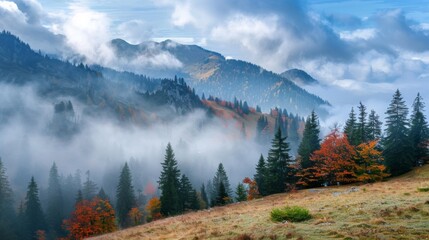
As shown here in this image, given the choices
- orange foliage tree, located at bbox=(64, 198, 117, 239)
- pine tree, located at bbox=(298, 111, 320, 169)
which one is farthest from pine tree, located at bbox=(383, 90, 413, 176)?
orange foliage tree, located at bbox=(64, 198, 117, 239)

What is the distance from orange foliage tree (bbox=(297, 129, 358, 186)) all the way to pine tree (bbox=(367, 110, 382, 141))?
87.6 feet

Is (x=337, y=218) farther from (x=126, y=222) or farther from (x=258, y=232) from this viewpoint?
(x=126, y=222)

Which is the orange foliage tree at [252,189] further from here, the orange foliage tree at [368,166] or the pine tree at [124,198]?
the pine tree at [124,198]

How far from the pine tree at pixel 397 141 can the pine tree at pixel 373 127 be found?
18417 millimetres

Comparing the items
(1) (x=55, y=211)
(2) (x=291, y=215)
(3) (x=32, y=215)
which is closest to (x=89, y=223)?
(3) (x=32, y=215)

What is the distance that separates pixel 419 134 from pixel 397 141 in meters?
10.7

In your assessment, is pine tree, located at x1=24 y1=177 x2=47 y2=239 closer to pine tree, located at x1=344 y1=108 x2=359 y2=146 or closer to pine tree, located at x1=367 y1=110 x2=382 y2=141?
pine tree, located at x1=344 y1=108 x2=359 y2=146

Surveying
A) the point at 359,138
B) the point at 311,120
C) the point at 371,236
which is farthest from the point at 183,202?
the point at 371,236

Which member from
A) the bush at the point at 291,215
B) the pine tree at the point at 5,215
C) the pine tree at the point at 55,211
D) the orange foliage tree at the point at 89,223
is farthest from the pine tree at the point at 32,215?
the bush at the point at 291,215

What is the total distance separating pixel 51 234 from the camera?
10256cm

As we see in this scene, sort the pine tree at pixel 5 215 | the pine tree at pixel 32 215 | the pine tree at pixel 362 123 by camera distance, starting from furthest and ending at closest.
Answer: the pine tree at pixel 32 215, the pine tree at pixel 5 215, the pine tree at pixel 362 123

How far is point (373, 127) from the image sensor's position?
301ft

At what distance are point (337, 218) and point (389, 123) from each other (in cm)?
5408

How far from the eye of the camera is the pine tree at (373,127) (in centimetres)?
8683
